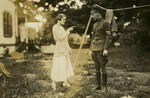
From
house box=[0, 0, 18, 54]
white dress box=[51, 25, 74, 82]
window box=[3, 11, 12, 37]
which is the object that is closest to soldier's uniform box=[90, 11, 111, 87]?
white dress box=[51, 25, 74, 82]

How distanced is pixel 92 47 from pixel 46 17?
3.06 m

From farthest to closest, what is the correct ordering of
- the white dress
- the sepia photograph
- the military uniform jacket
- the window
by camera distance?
the window
the white dress
the military uniform jacket
the sepia photograph

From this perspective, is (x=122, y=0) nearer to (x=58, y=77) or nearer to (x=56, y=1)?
(x=56, y=1)

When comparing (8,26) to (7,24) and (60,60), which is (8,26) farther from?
(60,60)

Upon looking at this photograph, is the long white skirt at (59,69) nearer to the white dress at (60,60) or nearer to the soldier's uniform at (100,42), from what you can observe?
the white dress at (60,60)

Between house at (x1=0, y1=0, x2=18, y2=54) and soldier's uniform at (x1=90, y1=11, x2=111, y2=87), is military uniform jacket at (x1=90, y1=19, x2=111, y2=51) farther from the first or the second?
house at (x1=0, y1=0, x2=18, y2=54)

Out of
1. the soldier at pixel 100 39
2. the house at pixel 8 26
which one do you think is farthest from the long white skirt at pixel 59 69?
the house at pixel 8 26

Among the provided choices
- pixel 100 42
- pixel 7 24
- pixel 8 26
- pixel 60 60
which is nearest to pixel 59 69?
pixel 60 60

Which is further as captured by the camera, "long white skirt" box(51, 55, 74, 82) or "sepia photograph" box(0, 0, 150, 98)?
"long white skirt" box(51, 55, 74, 82)

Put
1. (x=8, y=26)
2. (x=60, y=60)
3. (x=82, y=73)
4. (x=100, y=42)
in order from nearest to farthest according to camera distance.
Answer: (x=100, y=42)
(x=60, y=60)
(x=82, y=73)
(x=8, y=26)

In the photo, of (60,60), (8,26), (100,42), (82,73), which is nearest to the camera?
(100,42)

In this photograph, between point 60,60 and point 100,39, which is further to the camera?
point 60,60

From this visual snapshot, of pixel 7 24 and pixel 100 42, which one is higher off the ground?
pixel 7 24

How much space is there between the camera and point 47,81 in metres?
5.88
